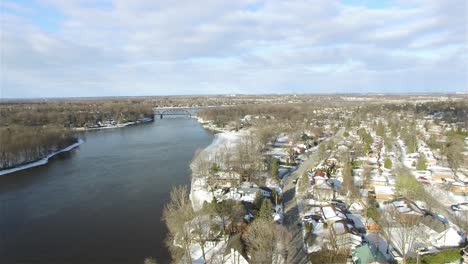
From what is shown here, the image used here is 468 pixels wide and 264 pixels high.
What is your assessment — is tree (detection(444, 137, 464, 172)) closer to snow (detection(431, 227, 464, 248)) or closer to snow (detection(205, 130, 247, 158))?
snow (detection(431, 227, 464, 248))

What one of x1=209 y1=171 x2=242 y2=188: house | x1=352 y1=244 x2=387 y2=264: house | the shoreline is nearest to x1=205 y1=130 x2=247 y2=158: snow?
x1=209 y1=171 x2=242 y2=188: house

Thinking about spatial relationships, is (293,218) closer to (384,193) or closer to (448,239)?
(384,193)

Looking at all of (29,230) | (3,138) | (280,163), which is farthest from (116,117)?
(29,230)

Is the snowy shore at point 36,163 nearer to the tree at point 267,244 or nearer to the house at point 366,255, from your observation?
the tree at point 267,244

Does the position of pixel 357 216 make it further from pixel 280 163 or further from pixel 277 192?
pixel 280 163

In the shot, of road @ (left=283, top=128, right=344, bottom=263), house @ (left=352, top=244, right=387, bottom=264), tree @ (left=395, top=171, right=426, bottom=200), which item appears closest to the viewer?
house @ (left=352, top=244, right=387, bottom=264)
